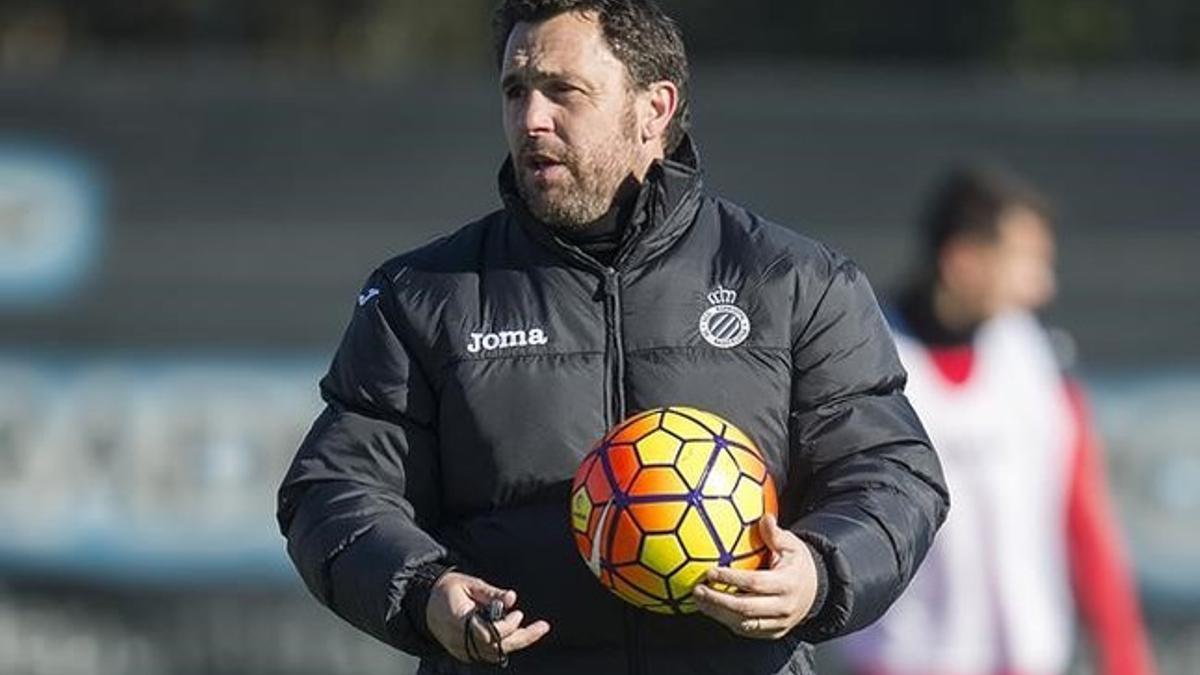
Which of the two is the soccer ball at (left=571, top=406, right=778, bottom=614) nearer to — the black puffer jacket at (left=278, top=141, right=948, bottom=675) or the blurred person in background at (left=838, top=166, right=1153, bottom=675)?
the black puffer jacket at (left=278, top=141, right=948, bottom=675)

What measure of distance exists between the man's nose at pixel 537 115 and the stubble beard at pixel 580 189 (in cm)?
5

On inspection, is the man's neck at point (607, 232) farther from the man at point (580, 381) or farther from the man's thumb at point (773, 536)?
the man's thumb at point (773, 536)

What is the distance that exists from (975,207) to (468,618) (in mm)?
4115

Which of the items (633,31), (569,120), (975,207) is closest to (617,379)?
(569,120)

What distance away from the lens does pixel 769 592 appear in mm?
4453

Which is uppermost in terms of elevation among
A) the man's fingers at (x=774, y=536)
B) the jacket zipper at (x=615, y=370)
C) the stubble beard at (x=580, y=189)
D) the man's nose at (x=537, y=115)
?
the man's nose at (x=537, y=115)

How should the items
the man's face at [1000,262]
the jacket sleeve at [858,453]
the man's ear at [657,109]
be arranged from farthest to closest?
1. the man's face at [1000,262]
2. the man's ear at [657,109]
3. the jacket sleeve at [858,453]

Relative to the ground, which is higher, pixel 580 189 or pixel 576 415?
pixel 580 189

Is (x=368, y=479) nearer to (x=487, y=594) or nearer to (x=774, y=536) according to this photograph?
(x=487, y=594)

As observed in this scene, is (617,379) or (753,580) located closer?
(753,580)

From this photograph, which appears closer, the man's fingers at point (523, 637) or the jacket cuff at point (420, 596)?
the man's fingers at point (523, 637)

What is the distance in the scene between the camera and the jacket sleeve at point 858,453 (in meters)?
4.73

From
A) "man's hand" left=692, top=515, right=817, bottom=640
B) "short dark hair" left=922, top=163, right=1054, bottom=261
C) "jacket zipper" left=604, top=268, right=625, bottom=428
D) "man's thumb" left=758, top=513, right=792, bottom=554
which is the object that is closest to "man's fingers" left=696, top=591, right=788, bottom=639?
→ "man's hand" left=692, top=515, right=817, bottom=640

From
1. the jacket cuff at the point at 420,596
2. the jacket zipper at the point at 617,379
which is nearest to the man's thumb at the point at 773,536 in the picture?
the jacket zipper at the point at 617,379
